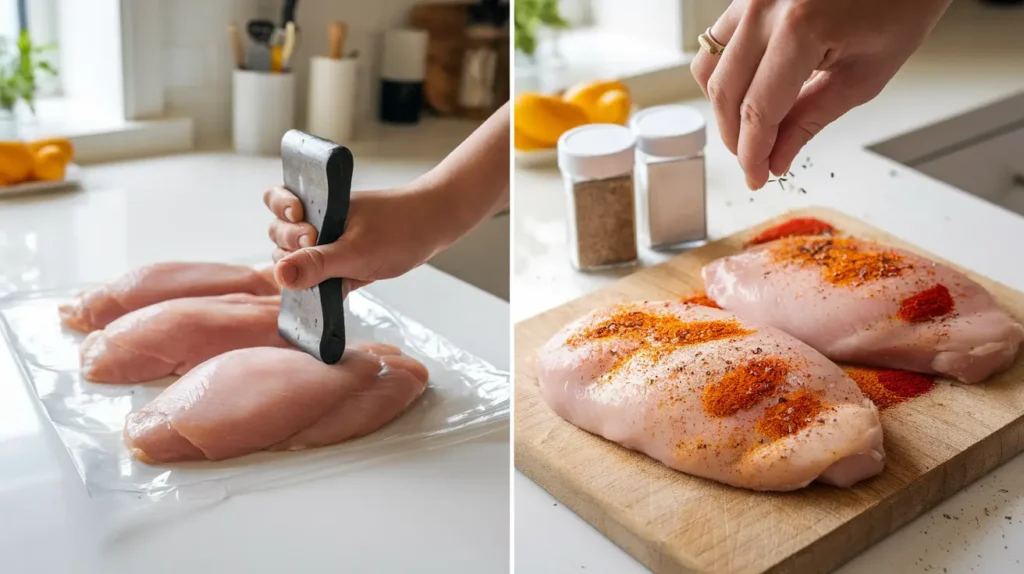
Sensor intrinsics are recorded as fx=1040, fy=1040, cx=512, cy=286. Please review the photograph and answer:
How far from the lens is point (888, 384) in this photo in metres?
0.97

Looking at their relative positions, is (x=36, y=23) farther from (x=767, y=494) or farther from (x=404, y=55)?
(x=767, y=494)

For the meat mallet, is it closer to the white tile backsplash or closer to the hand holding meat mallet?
the hand holding meat mallet

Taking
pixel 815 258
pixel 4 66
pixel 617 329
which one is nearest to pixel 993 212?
pixel 815 258

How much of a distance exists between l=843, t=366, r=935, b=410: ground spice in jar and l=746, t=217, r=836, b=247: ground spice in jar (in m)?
0.30

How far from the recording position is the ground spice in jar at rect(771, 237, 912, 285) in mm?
1047

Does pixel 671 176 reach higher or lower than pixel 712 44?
lower

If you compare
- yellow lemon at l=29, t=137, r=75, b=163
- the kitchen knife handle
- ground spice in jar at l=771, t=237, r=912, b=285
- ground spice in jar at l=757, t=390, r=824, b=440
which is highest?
the kitchen knife handle

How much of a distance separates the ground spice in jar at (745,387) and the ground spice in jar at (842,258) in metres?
0.20

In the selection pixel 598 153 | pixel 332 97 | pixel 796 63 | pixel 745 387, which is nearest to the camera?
pixel 796 63

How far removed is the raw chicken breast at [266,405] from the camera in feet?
2.92

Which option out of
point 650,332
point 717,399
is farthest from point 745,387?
point 650,332

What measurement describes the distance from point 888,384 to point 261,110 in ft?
4.26

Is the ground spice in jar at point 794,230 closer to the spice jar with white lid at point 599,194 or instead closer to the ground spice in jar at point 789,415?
the spice jar with white lid at point 599,194

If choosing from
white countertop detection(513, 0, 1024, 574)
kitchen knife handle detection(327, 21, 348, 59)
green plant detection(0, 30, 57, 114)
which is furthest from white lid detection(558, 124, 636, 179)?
green plant detection(0, 30, 57, 114)
